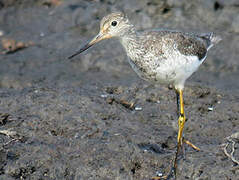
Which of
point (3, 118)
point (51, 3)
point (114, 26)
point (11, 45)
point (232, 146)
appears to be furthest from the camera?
point (51, 3)

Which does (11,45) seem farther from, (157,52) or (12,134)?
(157,52)

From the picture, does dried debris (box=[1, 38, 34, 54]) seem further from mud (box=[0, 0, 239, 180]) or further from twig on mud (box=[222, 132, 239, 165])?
twig on mud (box=[222, 132, 239, 165])

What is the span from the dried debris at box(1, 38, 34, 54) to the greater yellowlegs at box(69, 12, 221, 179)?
344 centimetres

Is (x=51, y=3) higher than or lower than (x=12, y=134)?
lower

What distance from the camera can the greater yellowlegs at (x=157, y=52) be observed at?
4.87 meters

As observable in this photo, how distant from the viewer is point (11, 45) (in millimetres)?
8133

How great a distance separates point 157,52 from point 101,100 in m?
1.40

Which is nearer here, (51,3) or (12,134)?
(12,134)

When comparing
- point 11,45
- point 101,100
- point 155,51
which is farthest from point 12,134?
point 11,45

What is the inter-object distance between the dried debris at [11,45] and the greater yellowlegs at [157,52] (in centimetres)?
344

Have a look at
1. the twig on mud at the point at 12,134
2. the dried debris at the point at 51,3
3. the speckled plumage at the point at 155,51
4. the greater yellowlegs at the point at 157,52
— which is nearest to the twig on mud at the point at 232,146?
the greater yellowlegs at the point at 157,52

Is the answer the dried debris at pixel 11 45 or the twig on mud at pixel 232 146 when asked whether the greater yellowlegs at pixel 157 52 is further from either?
the dried debris at pixel 11 45

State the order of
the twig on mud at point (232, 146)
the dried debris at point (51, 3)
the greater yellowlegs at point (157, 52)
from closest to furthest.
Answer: the twig on mud at point (232, 146), the greater yellowlegs at point (157, 52), the dried debris at point (51, 3)

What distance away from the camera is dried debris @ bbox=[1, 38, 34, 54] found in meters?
8.03
